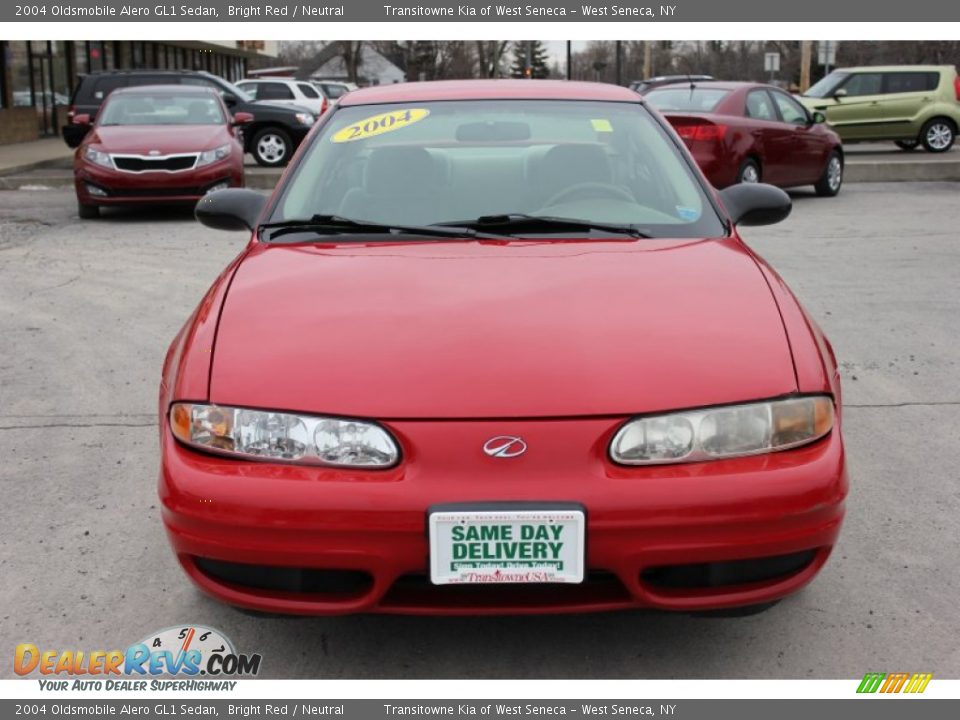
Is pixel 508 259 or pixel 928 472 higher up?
pixel 508 259

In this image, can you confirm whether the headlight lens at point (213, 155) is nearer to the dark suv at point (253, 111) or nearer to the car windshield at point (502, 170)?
the dark suv at point (253, 111)

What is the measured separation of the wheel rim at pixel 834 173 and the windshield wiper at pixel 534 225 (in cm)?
1163

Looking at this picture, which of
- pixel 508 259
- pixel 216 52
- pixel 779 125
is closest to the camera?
pixel 508 259

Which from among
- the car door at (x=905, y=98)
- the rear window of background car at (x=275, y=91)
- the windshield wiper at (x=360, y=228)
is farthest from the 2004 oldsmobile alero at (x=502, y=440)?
the rear window of background car at (x=275, y=91)

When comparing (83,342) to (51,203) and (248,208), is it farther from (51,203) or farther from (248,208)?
(51,203)

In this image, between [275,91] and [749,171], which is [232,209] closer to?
[749,171]

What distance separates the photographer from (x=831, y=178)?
14.5m

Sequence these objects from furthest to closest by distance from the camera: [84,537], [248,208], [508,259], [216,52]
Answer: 1. [216,52]
2. [248,208]
3. [84,537]
4. [508,259]

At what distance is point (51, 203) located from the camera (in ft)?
45.4

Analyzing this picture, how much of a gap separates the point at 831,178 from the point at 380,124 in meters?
11.5

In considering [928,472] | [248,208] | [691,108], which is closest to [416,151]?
[248,208]

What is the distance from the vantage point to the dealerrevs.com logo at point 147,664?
285 centimetres

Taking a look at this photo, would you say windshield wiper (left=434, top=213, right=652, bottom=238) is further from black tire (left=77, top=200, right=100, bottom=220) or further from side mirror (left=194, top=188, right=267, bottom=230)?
black tire (left=77, top=200, right=100, bottom=220)

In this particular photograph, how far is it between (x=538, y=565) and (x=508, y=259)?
109 cm
